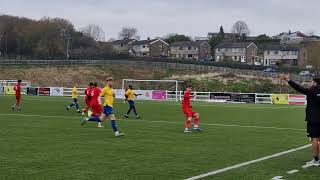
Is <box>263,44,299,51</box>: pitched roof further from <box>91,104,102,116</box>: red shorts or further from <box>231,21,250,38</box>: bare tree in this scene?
<box>91,104,102,116</box>: red shorts

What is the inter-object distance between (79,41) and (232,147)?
12535cm

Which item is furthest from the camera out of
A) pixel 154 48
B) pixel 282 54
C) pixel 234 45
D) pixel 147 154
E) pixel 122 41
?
pixel 122 41

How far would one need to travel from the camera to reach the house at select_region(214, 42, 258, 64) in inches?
6068

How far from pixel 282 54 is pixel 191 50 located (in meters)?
26.3

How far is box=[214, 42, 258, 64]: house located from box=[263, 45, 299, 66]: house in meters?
3.36

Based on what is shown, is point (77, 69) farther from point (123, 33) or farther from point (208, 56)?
point (123, 33)

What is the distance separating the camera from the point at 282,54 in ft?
507

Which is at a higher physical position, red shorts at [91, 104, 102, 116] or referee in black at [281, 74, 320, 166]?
referee in black at [281, 74, 320, 166]

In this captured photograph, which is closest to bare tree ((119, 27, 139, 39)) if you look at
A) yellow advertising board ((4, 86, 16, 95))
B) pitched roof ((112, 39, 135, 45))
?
pitched roof ((112, 39, 135, 45))

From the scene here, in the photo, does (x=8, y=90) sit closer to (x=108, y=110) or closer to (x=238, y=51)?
(x=108, y=110)

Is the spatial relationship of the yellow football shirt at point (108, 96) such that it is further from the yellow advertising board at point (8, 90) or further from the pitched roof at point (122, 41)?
the pitched roof at point (122, 41)

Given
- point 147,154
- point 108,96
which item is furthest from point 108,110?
point 147,154

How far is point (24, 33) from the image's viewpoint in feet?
422

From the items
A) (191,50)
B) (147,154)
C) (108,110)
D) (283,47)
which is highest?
(283,47)
